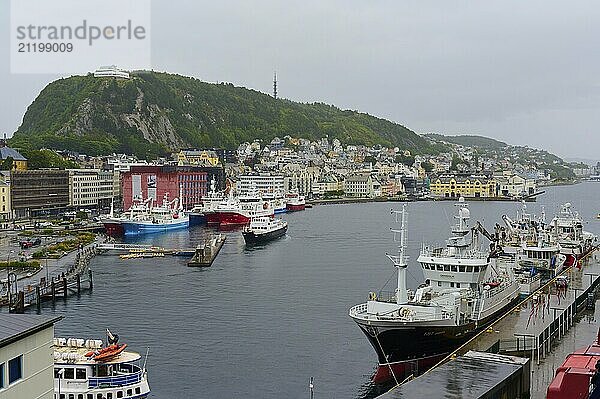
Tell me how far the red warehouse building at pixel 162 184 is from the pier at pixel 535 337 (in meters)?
50.2

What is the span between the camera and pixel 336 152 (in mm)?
145250

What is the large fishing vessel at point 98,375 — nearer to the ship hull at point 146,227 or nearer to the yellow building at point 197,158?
the ship hull at point 146,227

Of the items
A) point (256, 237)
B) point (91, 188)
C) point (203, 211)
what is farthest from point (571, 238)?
point (91, 188)

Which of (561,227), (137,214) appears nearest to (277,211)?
(137,214)

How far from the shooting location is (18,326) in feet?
25.9

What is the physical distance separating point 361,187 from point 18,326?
10231 centimetres

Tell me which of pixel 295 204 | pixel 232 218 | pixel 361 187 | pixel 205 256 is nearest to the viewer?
pixel 205 256

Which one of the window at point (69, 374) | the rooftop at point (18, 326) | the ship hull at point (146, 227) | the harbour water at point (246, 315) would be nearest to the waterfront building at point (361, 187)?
the ship hull at point (146, 227)

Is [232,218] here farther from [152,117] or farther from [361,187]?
[152,117]

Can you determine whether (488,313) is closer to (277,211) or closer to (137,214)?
(137,214)

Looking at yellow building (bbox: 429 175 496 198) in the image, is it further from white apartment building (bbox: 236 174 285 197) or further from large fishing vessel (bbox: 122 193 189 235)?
large fishing vessel (bbox: 122 193 189 235)

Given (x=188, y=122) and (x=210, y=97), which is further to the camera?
(x=210, y=97)

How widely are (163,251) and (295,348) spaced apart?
2316 cm

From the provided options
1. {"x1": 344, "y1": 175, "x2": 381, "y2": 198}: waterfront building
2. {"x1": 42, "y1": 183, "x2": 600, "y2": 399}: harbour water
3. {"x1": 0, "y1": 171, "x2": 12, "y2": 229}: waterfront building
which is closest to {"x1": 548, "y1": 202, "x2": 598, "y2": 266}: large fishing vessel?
{"x1": 42, "y1": 183, "x2": 600, "y2": 399}: harbour water
